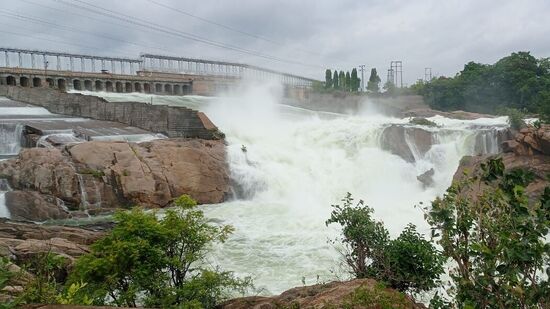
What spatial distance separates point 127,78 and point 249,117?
18156 mm

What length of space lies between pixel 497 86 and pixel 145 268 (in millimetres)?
40014

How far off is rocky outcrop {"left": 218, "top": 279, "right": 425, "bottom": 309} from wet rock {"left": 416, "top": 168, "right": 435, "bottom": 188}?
13729 millimetres

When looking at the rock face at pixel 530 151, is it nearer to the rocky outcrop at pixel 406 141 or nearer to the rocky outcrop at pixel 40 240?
the rocky outcrop at pixel 406 141

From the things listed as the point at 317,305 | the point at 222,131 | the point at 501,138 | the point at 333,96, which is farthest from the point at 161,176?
the point at 333,96

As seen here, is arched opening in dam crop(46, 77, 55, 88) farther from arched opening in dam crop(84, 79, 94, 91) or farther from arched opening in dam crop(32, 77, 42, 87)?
arched opening in dam crop(84, 79, 94, 91)

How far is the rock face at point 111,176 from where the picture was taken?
14.6 m

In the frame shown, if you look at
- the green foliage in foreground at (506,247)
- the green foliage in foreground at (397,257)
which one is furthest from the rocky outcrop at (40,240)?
the green foliage in foreground at (506,247)

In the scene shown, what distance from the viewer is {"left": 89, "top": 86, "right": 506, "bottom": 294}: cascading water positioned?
443 inches

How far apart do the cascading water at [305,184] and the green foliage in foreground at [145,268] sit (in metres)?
2.82

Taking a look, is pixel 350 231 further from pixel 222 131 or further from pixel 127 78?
pixel 127 78

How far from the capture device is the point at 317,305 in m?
5.10

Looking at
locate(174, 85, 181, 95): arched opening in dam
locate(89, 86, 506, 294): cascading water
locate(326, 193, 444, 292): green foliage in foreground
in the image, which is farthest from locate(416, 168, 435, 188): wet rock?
locate(174, 85, 181, 95): arched opening in dam

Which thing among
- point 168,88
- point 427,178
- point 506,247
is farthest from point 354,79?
point 506,247

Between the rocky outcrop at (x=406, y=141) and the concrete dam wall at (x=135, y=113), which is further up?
the concrete dam wall at (x=135, y=113)
